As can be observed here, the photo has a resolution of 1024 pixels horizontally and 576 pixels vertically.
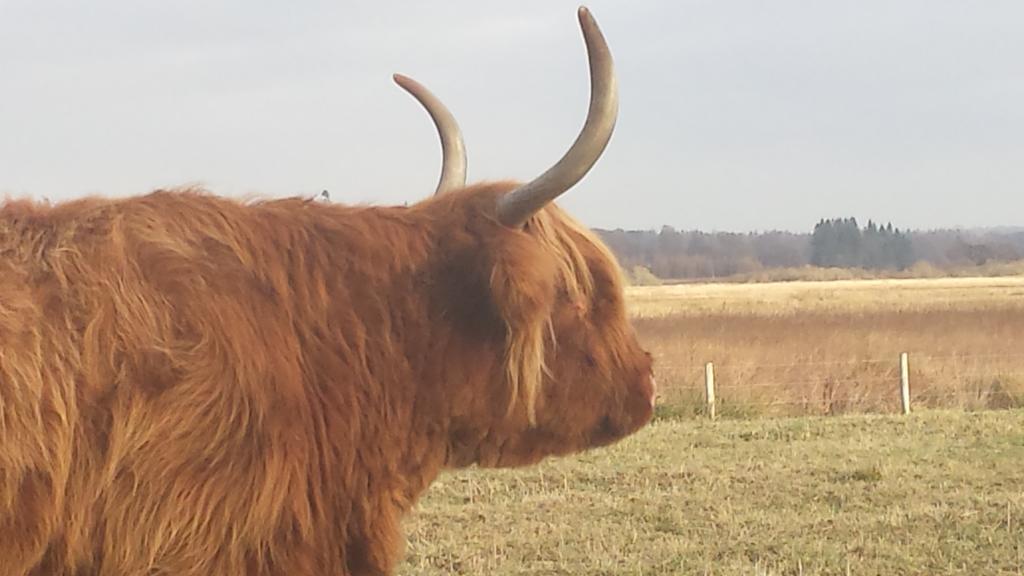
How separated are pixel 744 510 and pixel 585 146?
228 inches

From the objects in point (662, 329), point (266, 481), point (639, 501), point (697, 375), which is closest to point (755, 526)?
point (639, 501)

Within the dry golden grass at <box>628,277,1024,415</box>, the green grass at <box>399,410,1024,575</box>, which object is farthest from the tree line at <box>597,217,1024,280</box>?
the green grass at <box>399,410,1024,575</box>

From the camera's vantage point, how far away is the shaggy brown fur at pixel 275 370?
268 cm

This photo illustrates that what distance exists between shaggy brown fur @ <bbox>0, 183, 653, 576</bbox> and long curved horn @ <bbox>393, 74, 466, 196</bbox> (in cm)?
57

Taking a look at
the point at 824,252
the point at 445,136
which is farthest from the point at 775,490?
the point at 824,252

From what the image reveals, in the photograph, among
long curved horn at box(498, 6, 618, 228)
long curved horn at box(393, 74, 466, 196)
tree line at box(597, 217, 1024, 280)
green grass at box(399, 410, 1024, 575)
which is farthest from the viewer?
tree line at box(597, 217, 1024, 280)

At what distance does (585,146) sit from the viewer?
10.5ft

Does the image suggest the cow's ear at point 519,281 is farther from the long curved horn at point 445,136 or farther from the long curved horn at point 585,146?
Answer: the long curved horn at point 445,136

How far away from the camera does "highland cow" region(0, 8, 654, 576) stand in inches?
106

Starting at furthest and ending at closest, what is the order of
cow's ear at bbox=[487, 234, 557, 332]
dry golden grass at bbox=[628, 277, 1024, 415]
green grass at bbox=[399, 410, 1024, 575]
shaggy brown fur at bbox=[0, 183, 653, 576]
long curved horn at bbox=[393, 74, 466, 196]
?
dry golden grass at bbox=[628, 277, 1024, 415]
green grass at bbox=[399, 410, 1024, 575]
long curved horn at bbox=[393, 74, 466, 196]
cow's ear at bbox=[487, 234, 557, 332]
shaggy brown fur at bbox=[0, 183, 653, 576]

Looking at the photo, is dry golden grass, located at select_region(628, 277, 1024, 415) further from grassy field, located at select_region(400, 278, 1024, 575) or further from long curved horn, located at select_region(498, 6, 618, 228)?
long curved horn, located at select_region(498, 6, 618, 228)

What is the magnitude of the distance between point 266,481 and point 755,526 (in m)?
5.59

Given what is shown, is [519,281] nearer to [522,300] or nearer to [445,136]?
[522,300]

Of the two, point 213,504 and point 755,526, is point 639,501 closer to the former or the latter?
point 755,526
